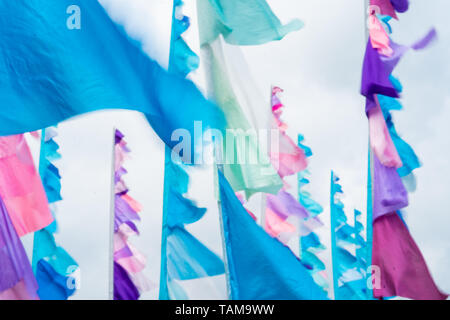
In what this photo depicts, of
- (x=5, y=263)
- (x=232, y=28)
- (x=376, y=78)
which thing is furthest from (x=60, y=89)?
(x=376, y=78)

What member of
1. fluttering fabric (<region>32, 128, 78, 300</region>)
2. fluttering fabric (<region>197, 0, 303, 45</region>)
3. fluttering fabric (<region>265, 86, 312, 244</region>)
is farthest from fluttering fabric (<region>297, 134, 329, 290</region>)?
fluttering fabric (<region>197, 0, 303, 45</region>)

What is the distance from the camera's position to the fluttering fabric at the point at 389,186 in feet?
38.4

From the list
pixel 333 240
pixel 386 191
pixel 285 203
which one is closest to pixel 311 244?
pixel 333 240

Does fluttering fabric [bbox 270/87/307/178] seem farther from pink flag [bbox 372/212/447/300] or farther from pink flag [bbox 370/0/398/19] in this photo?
pink flag [bbox 372/212/447/300]

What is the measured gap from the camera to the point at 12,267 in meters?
8.19

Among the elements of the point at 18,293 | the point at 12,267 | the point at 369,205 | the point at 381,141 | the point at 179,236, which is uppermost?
the point at 381,141

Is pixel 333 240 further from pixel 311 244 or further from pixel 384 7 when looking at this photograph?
pixel 384 7

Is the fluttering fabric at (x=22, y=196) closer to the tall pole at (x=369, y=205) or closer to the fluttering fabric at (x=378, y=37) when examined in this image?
the tall pole at (x=369, y=205)

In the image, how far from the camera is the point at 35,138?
16875mm

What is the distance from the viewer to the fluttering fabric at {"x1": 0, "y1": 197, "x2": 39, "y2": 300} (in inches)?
319

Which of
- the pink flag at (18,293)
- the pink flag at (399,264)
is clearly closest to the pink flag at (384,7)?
the pink flag at (399,264)

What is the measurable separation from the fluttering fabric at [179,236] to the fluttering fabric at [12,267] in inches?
237

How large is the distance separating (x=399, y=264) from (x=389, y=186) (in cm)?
135

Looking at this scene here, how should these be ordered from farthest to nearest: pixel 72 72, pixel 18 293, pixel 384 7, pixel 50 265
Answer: pixel 50 265 → pixel 384 7 → pixel 18 293 → pixel 72 72
